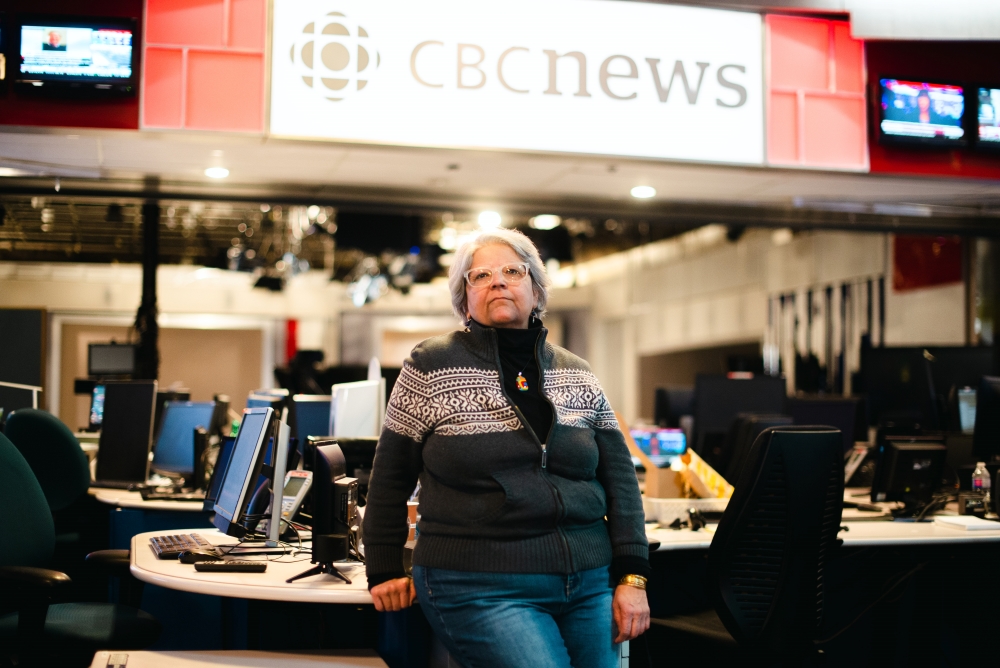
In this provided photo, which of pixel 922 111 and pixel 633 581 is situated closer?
pixel 633 581

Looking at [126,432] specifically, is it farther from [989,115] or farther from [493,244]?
[989,115]

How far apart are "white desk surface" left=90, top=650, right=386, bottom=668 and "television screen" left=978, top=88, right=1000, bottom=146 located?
576 cm

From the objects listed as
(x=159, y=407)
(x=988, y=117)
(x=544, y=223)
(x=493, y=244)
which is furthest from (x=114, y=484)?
(x=544, y=223)

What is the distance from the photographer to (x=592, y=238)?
13.5m

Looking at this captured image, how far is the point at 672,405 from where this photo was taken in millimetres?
7395

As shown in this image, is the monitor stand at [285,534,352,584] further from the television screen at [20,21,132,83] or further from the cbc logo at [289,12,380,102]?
the television screen at [20,21,132,83]

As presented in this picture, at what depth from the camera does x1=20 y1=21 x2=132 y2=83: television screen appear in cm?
518

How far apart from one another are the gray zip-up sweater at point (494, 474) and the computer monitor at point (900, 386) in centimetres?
375

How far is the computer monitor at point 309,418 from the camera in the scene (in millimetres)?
4312

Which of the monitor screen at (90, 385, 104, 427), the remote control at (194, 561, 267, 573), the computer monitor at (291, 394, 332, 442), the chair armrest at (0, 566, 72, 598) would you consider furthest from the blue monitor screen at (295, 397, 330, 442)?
the monitor screen at (90, 385, 104, 427)

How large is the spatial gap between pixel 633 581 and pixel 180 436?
12.4 ft

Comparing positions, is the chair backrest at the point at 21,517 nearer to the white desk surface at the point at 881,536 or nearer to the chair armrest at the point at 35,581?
the chair armrest at the point at 35,581

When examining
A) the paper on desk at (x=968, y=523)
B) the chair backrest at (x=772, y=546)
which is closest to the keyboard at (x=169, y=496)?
the chair backrest at (x=772, y=546)

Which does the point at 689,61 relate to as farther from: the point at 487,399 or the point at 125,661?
the point at 125,661
